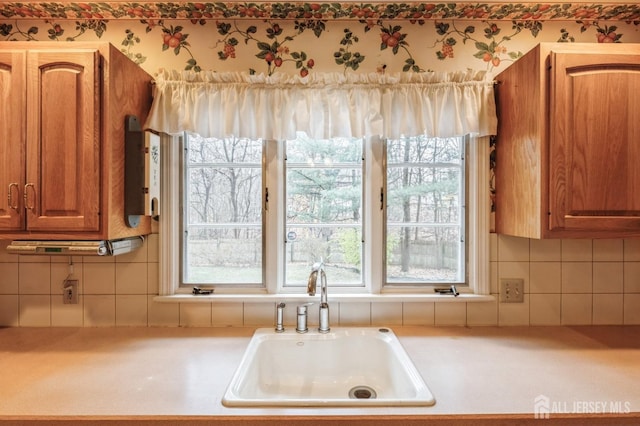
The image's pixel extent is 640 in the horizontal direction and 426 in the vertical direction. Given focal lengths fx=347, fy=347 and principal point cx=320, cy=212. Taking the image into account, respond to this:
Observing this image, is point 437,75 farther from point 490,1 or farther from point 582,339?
point 582,339

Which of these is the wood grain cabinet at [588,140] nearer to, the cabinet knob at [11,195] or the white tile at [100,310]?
the white tile at [100,310]

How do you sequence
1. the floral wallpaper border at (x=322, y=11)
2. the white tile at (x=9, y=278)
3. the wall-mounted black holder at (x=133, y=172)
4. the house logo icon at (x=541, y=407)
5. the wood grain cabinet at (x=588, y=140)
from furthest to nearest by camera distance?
the white tile at (x=9, y=278)
the floral wallpaper border at (x=322, y=11)
the wall-mounted black holder at (x=133, y=172)
the wood grain cabinet at (x=588, y=140)
the house logo icon at (x=541, y=407)

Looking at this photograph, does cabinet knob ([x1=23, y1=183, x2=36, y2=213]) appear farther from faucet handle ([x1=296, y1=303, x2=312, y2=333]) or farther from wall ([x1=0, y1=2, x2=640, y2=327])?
faucet handle ([x1=296, y1=303, x2=312, y2=333])

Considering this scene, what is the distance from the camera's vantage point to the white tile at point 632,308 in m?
1.68

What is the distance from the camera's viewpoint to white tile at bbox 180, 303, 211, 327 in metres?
1.67

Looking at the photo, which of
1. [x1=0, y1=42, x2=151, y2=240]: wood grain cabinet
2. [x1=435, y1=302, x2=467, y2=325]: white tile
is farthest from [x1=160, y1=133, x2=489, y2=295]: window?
[x1=0, y1=42, x2=151, y2=240]: wood grain cabinet

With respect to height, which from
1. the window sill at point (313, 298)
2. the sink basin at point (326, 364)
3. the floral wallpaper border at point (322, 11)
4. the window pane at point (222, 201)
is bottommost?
the sink basin at point (326, 364)

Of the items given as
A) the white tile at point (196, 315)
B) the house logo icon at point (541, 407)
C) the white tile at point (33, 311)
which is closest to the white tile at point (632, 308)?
the house logo icon at point (541, 407)

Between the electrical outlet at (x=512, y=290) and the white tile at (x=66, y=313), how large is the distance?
203cm

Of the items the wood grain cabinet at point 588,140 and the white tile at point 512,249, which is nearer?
the wood grain cabinet at point 588,140

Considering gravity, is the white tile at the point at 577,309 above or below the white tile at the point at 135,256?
below

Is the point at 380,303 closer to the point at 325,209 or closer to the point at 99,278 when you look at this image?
the point at 325,209

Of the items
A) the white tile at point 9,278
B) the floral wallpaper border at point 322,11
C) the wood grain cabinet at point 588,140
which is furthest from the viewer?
the white tile at point 9,278

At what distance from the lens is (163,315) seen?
1667 millimetres
